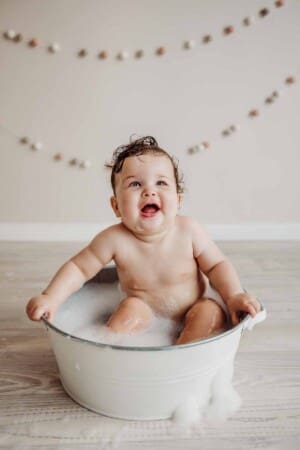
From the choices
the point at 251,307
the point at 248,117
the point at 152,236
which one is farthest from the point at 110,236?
the point at 248,117

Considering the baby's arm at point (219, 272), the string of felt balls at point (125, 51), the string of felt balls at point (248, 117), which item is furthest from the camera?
the string of felt balls at point (248, 117)

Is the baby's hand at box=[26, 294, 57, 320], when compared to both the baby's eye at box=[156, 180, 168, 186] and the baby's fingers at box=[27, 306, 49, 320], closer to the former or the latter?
the baby's fingers at box=[27, 306, 49, 320]

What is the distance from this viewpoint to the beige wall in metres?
1.67

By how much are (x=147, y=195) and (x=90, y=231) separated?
0.97 meters

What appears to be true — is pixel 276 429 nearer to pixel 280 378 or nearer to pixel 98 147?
pixel 280 378

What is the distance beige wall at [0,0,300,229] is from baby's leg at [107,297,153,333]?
0.92 m

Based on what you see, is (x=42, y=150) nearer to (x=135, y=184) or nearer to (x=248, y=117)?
(x=248, y=117)

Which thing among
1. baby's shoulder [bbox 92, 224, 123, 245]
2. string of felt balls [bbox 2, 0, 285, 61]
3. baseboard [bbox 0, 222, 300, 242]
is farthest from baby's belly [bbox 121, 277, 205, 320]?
string of felt balls [bbox 2, 0, 285, 61]

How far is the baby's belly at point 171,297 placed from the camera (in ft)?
3.21

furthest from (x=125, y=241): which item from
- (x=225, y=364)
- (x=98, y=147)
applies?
(x=98, y=147)

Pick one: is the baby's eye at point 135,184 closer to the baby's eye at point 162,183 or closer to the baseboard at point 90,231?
the baby's eye at point 162,183

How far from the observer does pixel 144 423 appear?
804mm

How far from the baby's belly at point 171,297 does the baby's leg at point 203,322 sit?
0.14 feet

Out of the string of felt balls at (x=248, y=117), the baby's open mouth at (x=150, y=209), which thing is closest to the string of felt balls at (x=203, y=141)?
the string of felt balls at (x=248, y=117)
